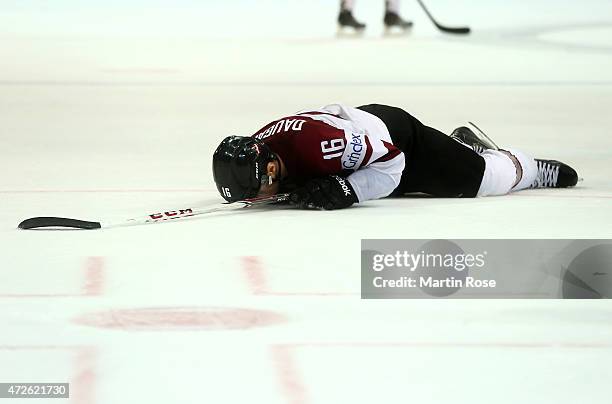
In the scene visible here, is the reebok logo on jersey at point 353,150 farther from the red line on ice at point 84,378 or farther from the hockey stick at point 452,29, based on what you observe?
the hockey stick at point 452,29

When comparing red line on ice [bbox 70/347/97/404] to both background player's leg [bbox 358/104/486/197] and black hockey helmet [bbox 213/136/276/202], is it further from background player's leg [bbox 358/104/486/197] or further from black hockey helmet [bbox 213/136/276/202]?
background player's leg [bbox 358/104/486/197]

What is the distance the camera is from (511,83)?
1014cm

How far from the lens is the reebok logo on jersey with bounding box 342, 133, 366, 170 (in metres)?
4.80

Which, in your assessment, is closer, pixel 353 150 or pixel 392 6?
pixel 353 150

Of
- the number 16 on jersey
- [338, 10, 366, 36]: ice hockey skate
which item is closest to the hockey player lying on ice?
the number 16 on jersey

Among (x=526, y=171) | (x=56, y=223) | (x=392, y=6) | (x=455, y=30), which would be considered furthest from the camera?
(x=392, y=6)

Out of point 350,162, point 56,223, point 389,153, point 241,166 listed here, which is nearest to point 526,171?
point 389,153

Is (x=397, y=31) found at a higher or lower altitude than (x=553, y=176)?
lower

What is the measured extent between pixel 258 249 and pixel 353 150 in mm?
744

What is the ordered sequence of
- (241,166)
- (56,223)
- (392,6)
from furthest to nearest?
(392,6)
(241,166)
(56,223)

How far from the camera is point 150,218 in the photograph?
4.71 meters

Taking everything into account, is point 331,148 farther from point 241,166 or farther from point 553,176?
point 553,176

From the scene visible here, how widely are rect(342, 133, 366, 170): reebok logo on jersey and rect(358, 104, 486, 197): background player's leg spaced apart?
14.3 inches

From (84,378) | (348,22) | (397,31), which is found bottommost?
(397,31)
